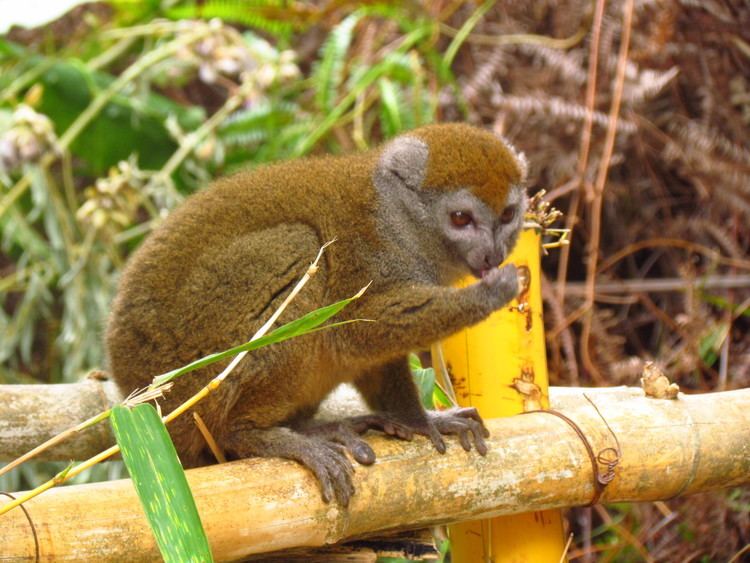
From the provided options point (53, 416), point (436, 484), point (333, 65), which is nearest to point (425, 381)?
point (436, 484)

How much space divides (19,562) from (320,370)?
1.42 metres

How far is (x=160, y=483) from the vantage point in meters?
2.03

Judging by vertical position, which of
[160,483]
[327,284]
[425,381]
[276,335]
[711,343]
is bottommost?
[711,343]

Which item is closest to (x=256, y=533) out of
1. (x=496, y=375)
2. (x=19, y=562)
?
(x=19, y=562)

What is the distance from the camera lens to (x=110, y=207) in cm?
596

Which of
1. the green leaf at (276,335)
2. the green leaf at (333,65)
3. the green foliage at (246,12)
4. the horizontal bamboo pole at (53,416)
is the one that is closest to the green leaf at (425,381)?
the horizontal bamboo pole at (53,416)

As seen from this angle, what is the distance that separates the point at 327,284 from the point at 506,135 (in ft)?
11.3

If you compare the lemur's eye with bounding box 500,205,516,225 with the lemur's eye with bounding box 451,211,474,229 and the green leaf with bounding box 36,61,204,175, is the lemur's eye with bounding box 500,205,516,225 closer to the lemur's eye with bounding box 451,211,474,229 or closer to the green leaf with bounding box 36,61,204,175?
the lemur's eye with bounding box 451,211,474,229

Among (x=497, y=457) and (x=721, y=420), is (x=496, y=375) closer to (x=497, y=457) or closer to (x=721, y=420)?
(x=497, y=457)

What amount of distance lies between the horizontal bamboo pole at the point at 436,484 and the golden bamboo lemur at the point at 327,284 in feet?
0.29

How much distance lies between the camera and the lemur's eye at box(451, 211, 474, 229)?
370 centimetres

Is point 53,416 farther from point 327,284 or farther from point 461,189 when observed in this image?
point 461,189

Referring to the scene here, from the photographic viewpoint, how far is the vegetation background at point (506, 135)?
5820 mm

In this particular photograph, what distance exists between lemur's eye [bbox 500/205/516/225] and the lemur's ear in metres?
0.34
